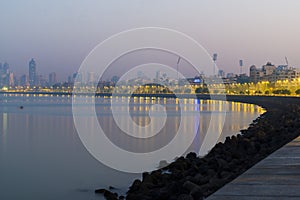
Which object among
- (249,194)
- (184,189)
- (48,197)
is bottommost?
(48,197)

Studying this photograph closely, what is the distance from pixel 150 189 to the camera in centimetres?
926

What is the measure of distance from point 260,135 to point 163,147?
606cm

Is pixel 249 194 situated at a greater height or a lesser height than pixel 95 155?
greater

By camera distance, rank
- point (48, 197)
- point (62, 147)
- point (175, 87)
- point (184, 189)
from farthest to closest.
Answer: point (175, 87) → point (62, 147) → point (48, 197) → point (184, 189)

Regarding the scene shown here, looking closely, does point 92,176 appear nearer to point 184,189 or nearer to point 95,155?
point 95,155

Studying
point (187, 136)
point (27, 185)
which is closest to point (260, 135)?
point (27, 185)

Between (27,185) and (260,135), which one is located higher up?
(260,135)

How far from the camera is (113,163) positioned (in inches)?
599

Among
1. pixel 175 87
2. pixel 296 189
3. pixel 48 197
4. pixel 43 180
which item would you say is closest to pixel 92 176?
pixel 43 180

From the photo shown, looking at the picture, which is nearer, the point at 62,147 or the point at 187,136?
the point at 62,147

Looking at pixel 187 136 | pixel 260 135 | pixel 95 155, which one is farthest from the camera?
pixel 187 136

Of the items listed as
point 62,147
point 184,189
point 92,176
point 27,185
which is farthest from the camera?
point 62,147

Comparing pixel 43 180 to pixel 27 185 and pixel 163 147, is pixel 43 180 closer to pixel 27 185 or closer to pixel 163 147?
pixel 27 185

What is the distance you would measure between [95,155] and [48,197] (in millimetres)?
6794
